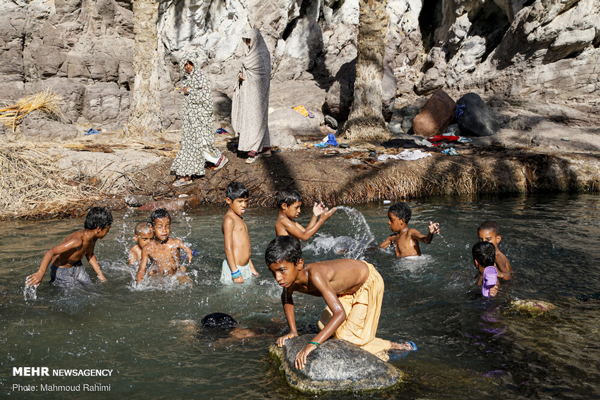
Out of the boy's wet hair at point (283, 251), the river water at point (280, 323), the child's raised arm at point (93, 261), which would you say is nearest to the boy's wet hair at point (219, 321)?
the river water at point (280, 323)

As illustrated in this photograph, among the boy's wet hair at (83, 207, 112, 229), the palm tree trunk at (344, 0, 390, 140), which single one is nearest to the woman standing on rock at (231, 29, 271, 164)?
the palm tree trunk at (344, 0, 390, 140)

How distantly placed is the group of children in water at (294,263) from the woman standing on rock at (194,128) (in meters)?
4.17

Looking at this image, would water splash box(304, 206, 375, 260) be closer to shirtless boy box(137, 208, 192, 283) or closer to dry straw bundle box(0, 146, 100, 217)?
shirtless boy box(137, 208, 192, 283)

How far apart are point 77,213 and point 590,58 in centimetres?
1587

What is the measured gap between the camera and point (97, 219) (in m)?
5.09

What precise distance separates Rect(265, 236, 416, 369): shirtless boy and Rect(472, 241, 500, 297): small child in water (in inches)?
57.1

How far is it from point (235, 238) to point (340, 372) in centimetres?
236

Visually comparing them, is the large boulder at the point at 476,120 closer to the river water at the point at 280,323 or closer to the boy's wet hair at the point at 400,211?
the river water at the point at 280,323

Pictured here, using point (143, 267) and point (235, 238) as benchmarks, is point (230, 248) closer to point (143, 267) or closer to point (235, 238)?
point (235, 238)

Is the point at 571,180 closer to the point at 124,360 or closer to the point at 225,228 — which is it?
the point at 225,228

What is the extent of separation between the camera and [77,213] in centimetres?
916

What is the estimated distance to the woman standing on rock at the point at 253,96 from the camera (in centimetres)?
1079

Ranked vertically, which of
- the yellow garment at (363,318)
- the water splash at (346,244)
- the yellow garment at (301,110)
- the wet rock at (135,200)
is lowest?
the water splash at (346,244)

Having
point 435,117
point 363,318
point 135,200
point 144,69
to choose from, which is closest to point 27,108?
point 144,69
